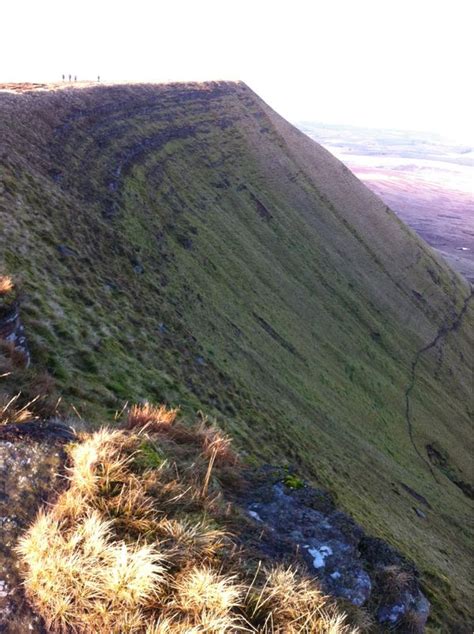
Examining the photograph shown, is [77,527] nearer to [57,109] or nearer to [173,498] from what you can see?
[173,498]

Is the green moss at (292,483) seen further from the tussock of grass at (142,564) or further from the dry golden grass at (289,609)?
the dry golden grass at (289,609)

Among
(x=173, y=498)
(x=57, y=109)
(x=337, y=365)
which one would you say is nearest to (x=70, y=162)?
(x=57, y=109)

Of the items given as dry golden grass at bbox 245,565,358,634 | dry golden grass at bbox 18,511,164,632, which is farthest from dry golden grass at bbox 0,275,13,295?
dry golden grass at bbox 245,565,358,634

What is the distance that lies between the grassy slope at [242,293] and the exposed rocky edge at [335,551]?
17.0 ft

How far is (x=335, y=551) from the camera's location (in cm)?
799

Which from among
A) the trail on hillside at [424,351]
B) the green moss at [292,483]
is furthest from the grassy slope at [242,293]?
the green moss at [292,483]

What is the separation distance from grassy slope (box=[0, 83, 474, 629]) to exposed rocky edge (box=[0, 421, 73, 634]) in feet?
15.0

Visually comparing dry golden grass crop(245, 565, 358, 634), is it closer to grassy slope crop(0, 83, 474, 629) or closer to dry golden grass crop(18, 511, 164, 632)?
dry golden grass crop(18, 511, 164, 632)

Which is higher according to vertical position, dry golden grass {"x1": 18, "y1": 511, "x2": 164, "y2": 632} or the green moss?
dry golden grass {"x1": 18, "y1": 511, "x2": 164, "y2": 632}

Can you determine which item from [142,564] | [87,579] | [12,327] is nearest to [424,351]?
[12,327]

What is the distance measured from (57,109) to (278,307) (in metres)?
30.1

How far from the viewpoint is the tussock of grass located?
16.4 feet

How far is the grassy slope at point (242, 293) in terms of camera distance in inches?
808

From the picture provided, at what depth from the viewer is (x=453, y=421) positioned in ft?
193
